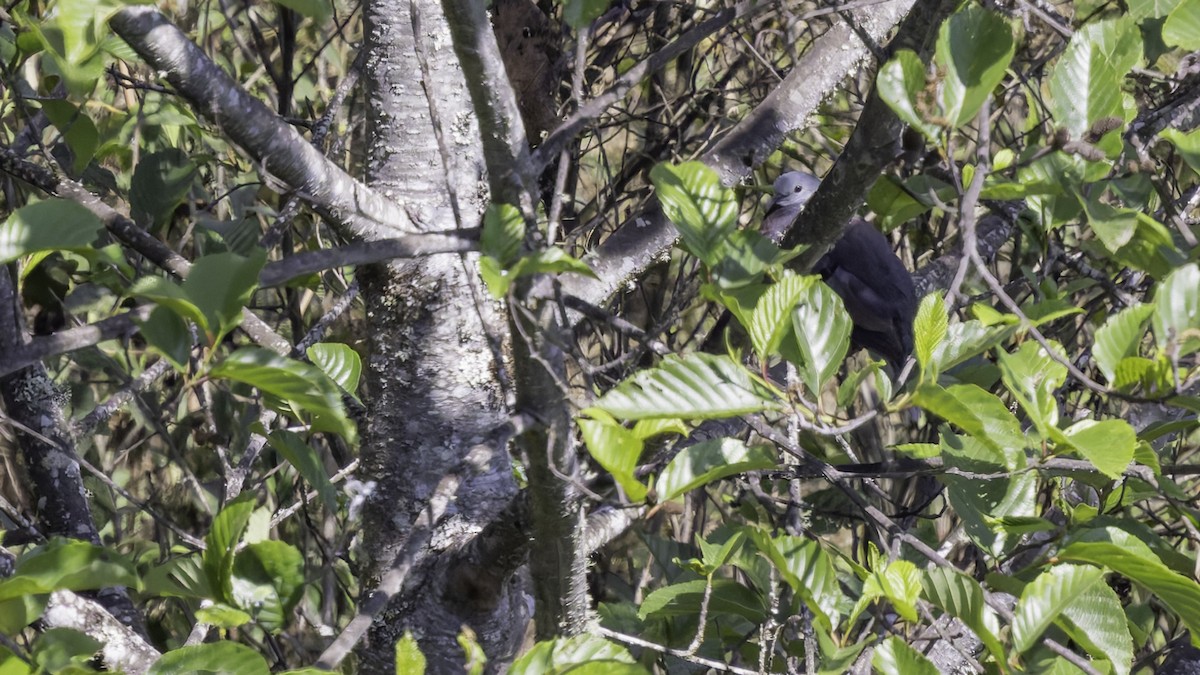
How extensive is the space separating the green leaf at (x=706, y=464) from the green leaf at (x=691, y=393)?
81 millimetres

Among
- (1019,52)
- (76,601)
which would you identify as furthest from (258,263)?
(1019,52)

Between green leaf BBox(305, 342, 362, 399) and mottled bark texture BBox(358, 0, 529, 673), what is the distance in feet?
1.10

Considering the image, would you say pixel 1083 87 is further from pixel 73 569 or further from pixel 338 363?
pixel 73 569

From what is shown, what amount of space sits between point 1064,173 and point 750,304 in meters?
0.42

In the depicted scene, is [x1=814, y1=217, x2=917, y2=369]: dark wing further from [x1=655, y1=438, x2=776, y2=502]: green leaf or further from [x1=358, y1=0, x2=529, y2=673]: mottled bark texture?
[x1=655, y1=438, x2=776, y2=502]: green leaf

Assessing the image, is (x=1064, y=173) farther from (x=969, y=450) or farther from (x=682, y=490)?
(x=682, y=490)

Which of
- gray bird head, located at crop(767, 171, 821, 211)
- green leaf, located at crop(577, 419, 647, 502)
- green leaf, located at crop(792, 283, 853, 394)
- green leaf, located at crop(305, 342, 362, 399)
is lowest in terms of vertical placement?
green leaf, located at crop(577, 419, 647, 502)

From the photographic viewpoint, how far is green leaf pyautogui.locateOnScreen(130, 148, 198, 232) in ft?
4.90

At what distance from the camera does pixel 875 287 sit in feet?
11.0

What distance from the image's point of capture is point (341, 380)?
3.97 ft

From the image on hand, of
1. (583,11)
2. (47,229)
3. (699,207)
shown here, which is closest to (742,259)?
(699,207)

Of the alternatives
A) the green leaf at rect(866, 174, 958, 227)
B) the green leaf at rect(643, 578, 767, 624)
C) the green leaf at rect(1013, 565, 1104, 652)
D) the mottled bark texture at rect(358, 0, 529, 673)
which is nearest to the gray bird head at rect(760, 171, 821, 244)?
the green leaf at rect(866, 174, 958, 227)

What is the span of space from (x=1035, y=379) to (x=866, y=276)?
2387mm

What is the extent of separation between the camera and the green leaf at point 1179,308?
95cm
